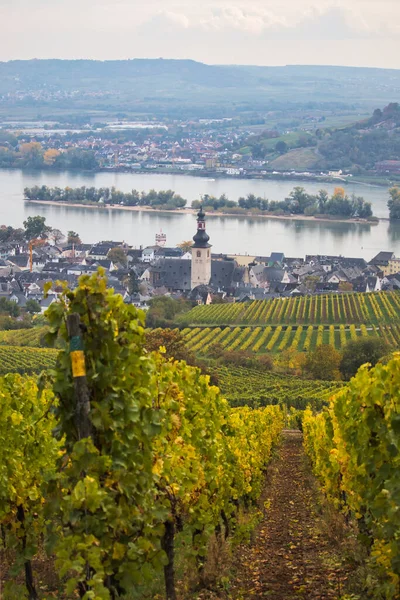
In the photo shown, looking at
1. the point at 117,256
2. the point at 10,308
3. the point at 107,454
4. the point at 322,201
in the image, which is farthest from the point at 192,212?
the point at 107,454

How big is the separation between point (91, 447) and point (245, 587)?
7.26 feet

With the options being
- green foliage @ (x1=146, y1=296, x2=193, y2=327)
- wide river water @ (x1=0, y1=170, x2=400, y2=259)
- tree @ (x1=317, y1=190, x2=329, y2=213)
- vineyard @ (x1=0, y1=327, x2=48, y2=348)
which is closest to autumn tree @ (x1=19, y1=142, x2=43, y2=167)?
wide river water @ (x1=0, y1=170, x2=400, y2=259)

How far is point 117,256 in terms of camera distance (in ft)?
168

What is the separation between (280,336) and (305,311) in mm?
4956

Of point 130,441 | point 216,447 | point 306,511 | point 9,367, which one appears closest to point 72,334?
point 130,441

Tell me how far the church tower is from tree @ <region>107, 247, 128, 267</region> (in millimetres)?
5272

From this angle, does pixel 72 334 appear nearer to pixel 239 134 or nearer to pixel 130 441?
pixel 130 441

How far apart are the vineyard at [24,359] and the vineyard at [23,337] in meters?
1.56

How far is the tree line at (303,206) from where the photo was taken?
69375 millimetres

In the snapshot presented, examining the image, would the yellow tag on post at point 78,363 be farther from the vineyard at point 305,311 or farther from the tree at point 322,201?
the tree at point 322,201

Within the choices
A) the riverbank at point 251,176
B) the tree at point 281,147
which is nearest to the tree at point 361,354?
the riverbank at point 251,176

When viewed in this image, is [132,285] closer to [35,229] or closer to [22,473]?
[35,229]

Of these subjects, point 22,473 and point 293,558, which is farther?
point 293,558

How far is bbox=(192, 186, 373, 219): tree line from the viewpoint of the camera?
69.4m
